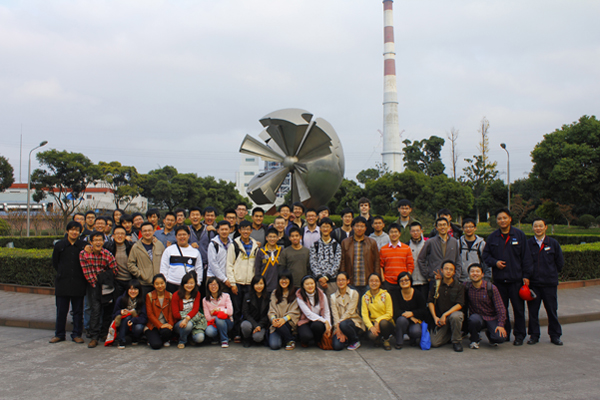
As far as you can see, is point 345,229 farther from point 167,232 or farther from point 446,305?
point 167,232

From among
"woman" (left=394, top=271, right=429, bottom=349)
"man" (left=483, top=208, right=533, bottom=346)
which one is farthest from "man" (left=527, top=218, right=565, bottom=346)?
"woman" (left=394, top=271, right=429, bottom=349)

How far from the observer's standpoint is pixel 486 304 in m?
5.16

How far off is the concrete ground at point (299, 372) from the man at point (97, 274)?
0.35 meters

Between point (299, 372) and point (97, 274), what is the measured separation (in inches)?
115

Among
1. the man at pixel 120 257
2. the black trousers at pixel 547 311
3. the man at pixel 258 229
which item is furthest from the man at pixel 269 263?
the black trousers at pixel 547 311

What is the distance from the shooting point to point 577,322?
6375 mm

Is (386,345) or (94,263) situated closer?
(386,345)

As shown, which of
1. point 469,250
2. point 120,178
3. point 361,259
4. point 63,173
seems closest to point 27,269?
point 361,259

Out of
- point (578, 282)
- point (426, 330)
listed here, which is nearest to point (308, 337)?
point (426, 330)

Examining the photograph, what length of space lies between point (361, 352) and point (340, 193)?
110 ft

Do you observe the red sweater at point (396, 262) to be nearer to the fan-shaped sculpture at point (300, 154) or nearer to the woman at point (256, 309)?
the woman at point (256, 309)

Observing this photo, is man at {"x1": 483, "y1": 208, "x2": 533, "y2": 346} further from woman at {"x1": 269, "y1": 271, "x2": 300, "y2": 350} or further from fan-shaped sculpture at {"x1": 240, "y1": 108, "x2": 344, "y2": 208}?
fan-shaped sculpture at {"x1": 240, "y1": 108, "x2": 344, "y2": 208}

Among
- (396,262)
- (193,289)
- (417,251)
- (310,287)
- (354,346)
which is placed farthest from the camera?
(417,251)

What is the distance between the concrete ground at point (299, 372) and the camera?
12.0 ft
